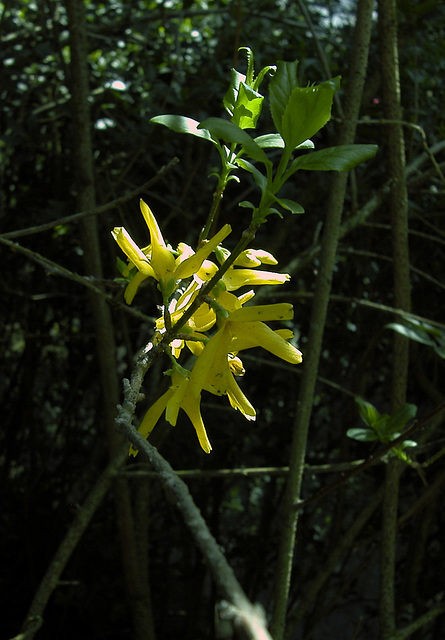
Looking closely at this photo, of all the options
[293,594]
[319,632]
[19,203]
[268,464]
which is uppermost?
[19,203]

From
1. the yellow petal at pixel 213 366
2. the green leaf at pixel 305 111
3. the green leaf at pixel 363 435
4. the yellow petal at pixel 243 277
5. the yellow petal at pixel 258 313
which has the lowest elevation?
the green leaf at pixel 363 435

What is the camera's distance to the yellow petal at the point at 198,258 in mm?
507

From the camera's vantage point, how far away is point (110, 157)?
170 centimetres

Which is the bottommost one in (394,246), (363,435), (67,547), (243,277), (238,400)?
(67,547)

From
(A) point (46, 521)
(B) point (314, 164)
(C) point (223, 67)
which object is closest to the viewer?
(B) point (314, 164)

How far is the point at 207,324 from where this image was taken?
0.55m

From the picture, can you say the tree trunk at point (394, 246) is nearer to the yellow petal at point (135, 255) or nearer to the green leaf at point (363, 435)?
the green leaf at point (363, 435)

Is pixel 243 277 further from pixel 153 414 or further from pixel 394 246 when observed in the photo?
pixel 394 246

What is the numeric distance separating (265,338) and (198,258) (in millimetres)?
82

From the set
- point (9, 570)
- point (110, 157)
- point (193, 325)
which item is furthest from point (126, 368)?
point (193, 325)

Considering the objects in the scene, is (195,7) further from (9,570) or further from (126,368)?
(9,570)

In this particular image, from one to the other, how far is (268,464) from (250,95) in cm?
150

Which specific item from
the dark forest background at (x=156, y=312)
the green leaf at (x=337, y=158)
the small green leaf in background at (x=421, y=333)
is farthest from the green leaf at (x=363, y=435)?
the green leaf at (x=337, y=158)

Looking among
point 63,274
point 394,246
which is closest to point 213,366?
point 63,274
